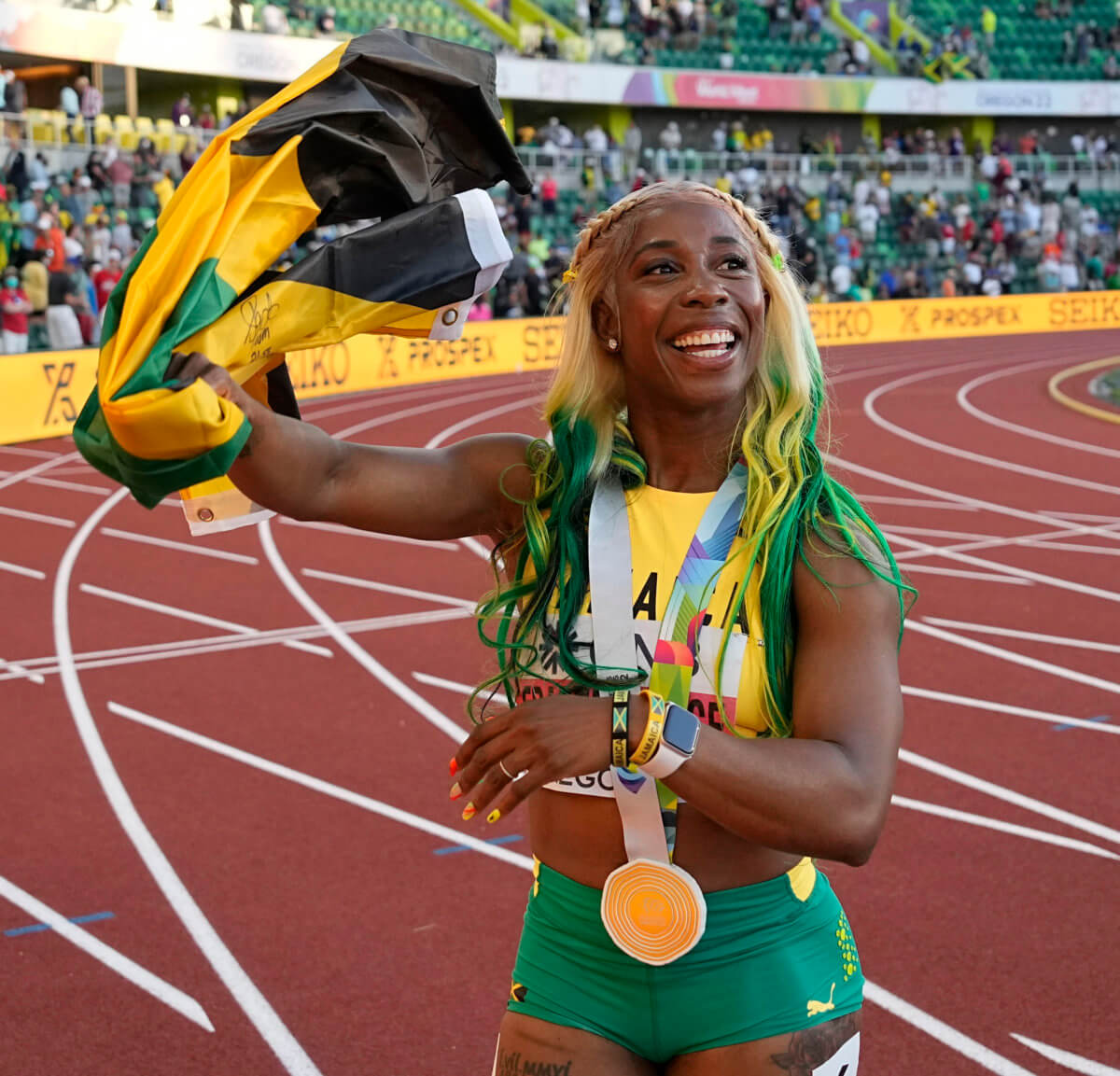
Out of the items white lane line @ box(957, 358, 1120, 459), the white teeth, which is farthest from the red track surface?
white lane line @ box(957, 358, 1120, 459)

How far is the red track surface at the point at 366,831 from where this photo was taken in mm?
Answer: 4344

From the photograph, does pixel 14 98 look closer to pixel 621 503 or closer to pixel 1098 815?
pixel 1098 815

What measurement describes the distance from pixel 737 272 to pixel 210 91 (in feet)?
101

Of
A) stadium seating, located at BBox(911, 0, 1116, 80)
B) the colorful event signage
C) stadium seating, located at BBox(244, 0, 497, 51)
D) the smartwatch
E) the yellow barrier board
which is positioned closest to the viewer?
the smartwatch

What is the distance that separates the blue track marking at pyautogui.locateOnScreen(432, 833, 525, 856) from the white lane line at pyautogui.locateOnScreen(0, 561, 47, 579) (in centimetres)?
568

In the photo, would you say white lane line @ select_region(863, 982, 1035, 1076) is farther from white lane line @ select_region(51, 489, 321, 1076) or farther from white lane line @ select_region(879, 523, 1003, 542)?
white lane line @ select_region(879, 523, 1003, 542)

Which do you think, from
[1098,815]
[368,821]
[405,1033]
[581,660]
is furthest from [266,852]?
[581,660]

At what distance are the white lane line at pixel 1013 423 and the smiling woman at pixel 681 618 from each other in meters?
13.0

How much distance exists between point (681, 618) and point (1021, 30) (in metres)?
44.3

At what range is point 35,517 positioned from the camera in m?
12.3

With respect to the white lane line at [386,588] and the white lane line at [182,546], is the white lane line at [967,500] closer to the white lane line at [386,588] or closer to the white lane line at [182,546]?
the white lane line at [386,588]

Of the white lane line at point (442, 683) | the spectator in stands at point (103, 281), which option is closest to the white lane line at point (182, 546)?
the white lane line at point (442, 683)

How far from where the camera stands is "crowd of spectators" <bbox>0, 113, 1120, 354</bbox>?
20.8 meters

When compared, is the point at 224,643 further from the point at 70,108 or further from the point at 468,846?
the point at 70,108
